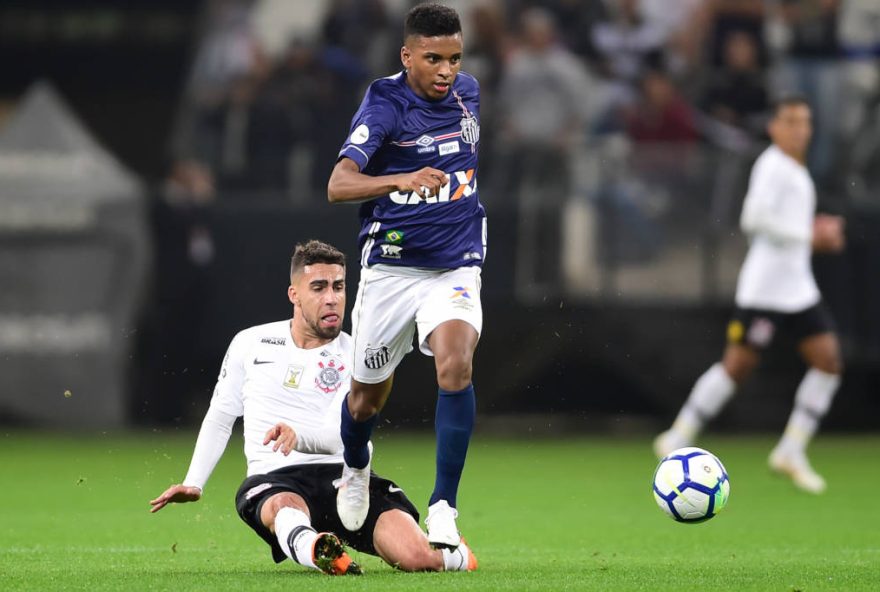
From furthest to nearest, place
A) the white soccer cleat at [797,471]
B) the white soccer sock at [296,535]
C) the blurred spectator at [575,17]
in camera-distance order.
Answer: the blurred spectator at [575,17] < the white soccer cleat at [797,471] < the white soccer sock at [296,535]

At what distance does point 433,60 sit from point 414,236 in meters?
0.74

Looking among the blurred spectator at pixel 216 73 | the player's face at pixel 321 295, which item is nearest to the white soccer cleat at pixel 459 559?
the player's face at pixel 321 295

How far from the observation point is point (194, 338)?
1466 cm

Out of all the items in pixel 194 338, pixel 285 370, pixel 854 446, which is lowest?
pixel 854 446

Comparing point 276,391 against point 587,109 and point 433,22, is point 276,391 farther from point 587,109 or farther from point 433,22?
point 587,109

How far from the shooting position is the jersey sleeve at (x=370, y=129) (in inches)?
266

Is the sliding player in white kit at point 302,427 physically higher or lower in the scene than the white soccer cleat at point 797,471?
higher

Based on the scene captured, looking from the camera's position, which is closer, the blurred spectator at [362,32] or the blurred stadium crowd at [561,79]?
the blurred stadium crowd at [561,79]

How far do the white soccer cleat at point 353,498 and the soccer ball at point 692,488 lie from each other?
1324mm

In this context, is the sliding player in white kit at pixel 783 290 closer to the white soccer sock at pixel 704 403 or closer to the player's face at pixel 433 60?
the white soccer sock at pixel 704 403

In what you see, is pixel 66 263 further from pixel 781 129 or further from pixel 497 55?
pixel 781 129

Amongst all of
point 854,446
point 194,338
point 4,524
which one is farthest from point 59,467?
point 854,446

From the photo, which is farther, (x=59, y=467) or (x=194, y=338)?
(x=194, y=338)

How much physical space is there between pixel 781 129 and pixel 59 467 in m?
5.90
